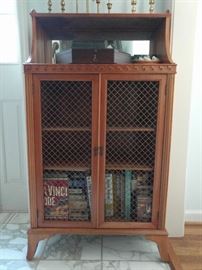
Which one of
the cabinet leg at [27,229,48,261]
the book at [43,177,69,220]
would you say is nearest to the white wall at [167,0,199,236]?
the book at [43,177,69,220]

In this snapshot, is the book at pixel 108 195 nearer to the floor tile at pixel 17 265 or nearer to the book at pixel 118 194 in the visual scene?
the book at pixel 118 194

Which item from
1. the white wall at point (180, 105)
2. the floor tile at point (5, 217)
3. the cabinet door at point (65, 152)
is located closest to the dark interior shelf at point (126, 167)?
the cabinet door at point (65, 152)

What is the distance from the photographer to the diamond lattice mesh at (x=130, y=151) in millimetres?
1523

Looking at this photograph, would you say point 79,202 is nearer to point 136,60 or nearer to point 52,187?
point 52,187

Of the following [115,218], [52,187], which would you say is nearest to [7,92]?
[52,187]

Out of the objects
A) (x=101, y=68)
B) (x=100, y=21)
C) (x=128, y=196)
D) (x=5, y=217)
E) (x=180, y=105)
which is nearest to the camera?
(x=101, y=68)

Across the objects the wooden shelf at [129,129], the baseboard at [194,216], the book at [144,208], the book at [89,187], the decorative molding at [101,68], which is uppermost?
the decorative molding at [101,68]

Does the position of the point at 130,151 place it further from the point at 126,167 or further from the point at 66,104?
the point at 66,104

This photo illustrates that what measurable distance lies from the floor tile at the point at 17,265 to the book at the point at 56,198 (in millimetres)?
282

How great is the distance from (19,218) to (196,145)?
1.45 m

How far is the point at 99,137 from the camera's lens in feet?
4.90

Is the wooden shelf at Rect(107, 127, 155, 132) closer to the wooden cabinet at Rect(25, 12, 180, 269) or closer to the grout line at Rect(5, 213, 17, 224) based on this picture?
the wooden cabinet at Rect(25, 12, 180, 269)

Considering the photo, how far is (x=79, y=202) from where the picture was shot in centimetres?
162

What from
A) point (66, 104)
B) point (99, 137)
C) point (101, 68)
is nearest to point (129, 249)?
point (99, 137)
